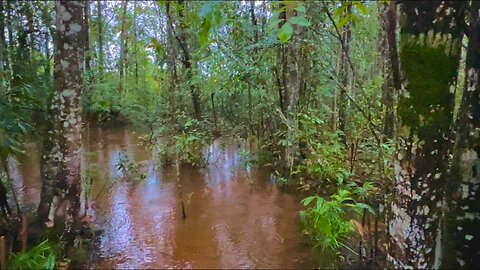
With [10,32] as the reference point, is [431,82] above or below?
below

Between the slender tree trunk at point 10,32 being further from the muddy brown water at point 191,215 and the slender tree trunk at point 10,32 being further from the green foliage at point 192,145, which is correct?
the green foliage at point 192,145

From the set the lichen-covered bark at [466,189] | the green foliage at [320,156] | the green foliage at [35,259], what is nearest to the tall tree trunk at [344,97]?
the green foliage at [320,156]

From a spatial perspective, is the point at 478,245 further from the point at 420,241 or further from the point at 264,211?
the point at 264,211

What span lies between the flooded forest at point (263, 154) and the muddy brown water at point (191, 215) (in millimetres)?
35

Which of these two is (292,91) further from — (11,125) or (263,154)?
(11,125)

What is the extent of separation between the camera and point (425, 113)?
2.95 metres

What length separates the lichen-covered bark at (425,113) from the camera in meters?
2.89

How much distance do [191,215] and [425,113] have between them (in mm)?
4147

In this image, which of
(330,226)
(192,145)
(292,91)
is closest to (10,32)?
(192,145)

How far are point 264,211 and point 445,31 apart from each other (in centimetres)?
420

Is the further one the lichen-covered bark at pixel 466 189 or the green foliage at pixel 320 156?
the green foliage at pixel 320 156

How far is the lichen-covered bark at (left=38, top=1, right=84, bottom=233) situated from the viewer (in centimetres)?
464

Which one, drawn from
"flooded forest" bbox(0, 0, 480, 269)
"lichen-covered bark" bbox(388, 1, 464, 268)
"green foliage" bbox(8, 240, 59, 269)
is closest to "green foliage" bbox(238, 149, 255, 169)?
"flooded forest" bbox(0, 0, 480, 269)

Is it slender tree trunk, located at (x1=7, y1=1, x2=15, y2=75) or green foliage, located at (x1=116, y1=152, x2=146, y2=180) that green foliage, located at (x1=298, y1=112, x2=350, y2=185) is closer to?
green foliage, located at (x1=116, y1=152, x2=146, y2=180)
